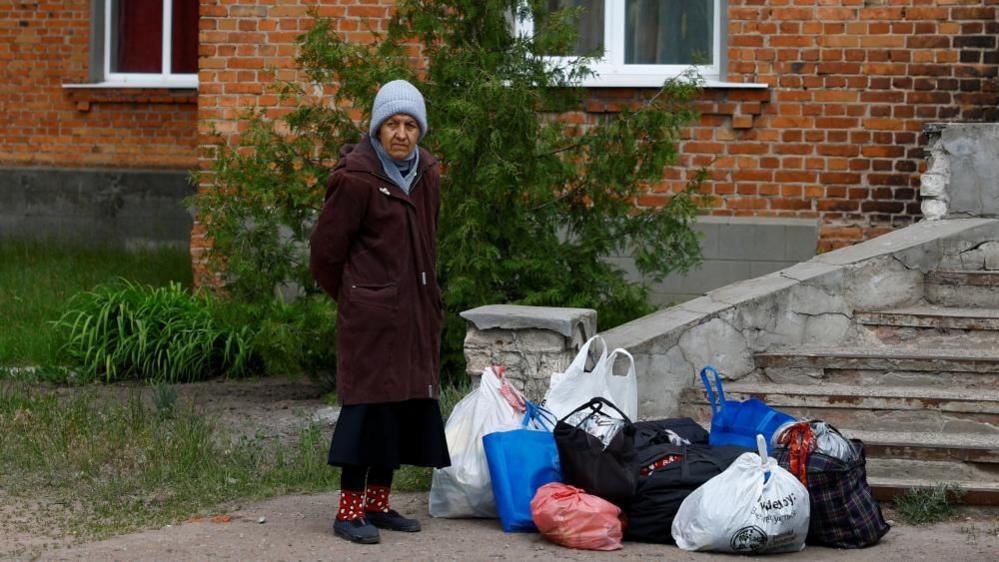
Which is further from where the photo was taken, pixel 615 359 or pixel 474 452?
pixel 615 359

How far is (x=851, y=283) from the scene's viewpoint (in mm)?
7988

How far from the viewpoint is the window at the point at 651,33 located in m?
10.9

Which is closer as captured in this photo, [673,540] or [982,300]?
[673,540]

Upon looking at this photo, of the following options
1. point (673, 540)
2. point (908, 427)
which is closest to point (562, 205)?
point (908, 427)

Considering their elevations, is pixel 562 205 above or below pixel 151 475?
above

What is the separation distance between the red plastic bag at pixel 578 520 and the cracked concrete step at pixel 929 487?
1.38m

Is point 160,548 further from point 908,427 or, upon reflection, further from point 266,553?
point 908,427

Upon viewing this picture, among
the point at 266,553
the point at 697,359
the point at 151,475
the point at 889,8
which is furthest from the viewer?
the point at 889,8

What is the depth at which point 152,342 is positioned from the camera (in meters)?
9.84

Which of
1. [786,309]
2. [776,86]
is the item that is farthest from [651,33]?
[786,309]

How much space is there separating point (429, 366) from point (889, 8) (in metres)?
5.98

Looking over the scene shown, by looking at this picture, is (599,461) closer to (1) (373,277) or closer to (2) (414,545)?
(2) (414,545)

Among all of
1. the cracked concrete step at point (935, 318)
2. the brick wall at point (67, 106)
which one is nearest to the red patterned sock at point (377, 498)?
the cracked concrete step at point (935, 318)

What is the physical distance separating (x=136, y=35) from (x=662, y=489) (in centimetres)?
1060
